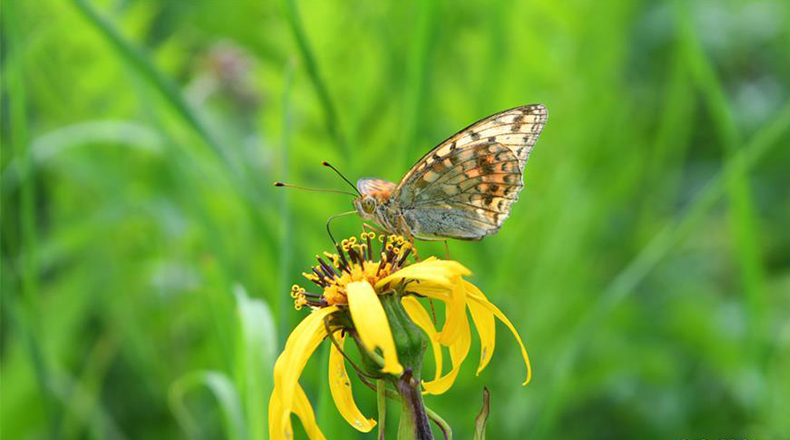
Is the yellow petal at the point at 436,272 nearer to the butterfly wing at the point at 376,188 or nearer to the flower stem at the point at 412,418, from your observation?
the flower stem at the point at 412,418

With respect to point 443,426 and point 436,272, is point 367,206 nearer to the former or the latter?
point 436,272

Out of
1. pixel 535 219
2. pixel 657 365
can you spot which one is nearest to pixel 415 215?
pixel 535 219

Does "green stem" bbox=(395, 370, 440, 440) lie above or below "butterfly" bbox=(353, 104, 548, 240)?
below

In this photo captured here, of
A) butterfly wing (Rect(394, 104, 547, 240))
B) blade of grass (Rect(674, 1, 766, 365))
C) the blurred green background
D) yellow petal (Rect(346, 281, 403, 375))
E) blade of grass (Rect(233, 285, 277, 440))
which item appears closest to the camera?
yellow petal (Rect(346, 281, 403, 375))

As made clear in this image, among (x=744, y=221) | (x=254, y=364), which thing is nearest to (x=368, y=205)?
(x=254, y=364)

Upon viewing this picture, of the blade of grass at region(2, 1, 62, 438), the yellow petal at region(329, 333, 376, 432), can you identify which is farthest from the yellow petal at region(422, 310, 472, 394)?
the blade of grass at region(2, 1, 62, 438)

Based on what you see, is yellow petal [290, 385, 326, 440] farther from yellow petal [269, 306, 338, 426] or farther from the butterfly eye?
the butterfly eye

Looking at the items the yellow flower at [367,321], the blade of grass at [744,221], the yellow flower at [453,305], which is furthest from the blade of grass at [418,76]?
the blade of grass at [744,221]
